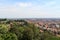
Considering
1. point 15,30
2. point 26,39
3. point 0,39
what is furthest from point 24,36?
point 0,39

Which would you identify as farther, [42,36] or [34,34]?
[42,36]

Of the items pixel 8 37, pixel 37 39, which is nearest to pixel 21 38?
pixel 37 39

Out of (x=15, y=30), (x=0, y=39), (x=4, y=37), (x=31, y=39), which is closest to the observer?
(x=0, y=39)

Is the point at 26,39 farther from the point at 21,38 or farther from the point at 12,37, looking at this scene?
the point at 12,37

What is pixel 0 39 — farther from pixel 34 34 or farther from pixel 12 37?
pixel 34 34

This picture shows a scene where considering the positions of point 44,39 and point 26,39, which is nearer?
point 26,39

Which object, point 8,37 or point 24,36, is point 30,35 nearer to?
point 24,36

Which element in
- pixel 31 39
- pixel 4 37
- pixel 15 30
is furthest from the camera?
pixel 15 30

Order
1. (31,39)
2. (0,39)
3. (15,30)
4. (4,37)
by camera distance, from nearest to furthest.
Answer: (0,39) < (4,37) < (31,39) < (15,30)
